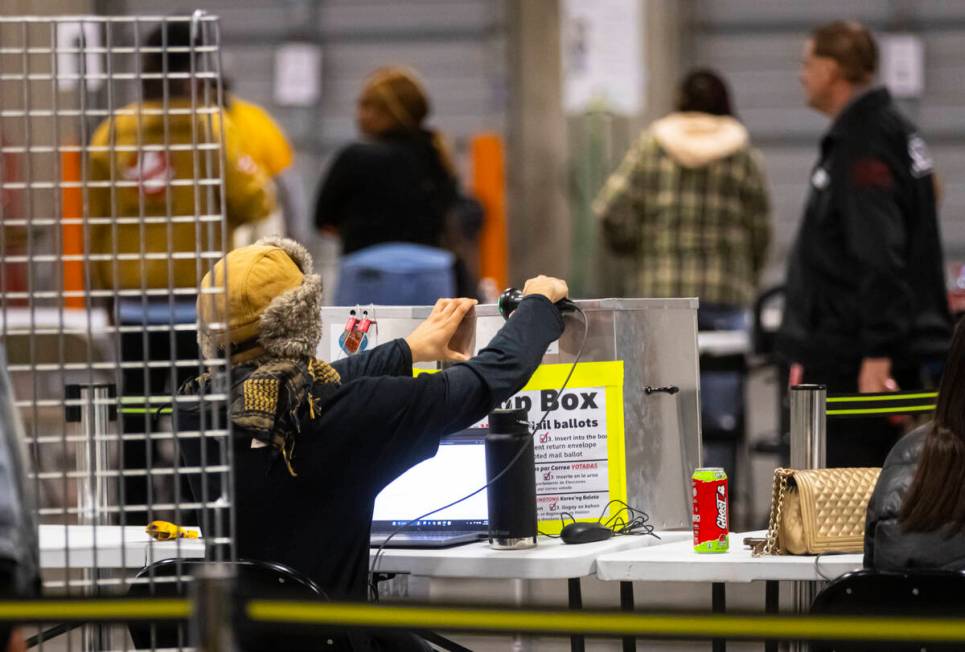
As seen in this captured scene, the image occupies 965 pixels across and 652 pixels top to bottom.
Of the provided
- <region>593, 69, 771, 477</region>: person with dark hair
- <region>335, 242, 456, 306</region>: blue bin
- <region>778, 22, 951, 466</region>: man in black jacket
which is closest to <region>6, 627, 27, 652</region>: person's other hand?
<region>778, 22, 951, 466</region>: man in black jacket

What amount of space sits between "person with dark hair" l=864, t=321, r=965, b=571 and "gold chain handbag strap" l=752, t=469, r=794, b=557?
0.30 m

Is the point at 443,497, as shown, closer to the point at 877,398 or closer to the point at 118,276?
the point at 877,398

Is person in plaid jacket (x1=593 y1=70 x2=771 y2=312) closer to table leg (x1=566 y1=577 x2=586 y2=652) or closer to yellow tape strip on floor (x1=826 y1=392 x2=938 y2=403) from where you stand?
yellow tape strip on floor (x1=826 y1=392 x2=938 y2=403)

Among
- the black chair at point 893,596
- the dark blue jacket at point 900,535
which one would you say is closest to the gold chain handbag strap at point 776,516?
the dark blue jacket at point 900,535

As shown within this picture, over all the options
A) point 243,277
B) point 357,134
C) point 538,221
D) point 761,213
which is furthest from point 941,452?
point 357,134

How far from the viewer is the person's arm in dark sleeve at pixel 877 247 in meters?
4.39

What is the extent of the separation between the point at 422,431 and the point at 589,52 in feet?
23.1

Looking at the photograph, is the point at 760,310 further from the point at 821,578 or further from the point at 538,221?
the point at 538,221

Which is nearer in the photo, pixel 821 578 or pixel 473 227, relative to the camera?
pixel 821 578

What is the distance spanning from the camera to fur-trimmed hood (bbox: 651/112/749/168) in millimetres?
6367

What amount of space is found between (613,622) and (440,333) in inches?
57.6

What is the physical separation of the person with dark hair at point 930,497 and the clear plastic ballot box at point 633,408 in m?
0.66

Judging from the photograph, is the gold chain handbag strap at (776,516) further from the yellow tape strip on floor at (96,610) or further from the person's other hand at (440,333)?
the yellow tape strip on floor at (96,610)

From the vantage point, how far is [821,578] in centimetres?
295
